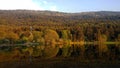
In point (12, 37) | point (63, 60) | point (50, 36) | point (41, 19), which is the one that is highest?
point (41, 19)

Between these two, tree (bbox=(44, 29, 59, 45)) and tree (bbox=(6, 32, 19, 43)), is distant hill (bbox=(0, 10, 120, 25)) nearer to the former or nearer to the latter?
tree (bbox=(44, 29, 59, 45))

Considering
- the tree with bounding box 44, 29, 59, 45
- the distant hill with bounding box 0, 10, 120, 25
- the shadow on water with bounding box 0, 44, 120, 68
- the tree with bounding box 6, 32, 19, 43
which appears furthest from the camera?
the distant hill with bounding box 0, 10, 120, 25

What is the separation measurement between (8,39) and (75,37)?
17.1 meters

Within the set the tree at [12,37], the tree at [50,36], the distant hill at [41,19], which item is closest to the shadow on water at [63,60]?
the tree at [12,37]

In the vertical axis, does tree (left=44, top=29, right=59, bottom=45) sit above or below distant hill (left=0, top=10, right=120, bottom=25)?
below

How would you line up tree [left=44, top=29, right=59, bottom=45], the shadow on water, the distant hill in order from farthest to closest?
the distant hill
tree [left=44, top=29, right=59, bottom=45]
the shadow on water

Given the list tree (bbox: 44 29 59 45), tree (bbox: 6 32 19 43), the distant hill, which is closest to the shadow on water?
tree (bbox: 6 32 19 43)

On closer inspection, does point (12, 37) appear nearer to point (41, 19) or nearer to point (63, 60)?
point (63, 60)

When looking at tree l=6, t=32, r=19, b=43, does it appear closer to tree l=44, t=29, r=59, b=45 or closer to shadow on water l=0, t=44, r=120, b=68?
tree l=44, t=29, r=59, b=45

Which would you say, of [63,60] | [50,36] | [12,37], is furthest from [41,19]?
[63,60]

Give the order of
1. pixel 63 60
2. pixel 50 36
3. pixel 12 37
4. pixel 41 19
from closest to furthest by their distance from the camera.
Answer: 1. pixel 63 60
2. pixel 12 37
3. pixel 50 36
4. pixel 41 19

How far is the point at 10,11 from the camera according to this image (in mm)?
146500

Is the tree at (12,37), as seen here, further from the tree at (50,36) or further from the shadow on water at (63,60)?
the shadow on water at (63,60)

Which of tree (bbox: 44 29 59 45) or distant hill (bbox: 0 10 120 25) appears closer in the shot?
tree (bbox: 44 29 59 45)
